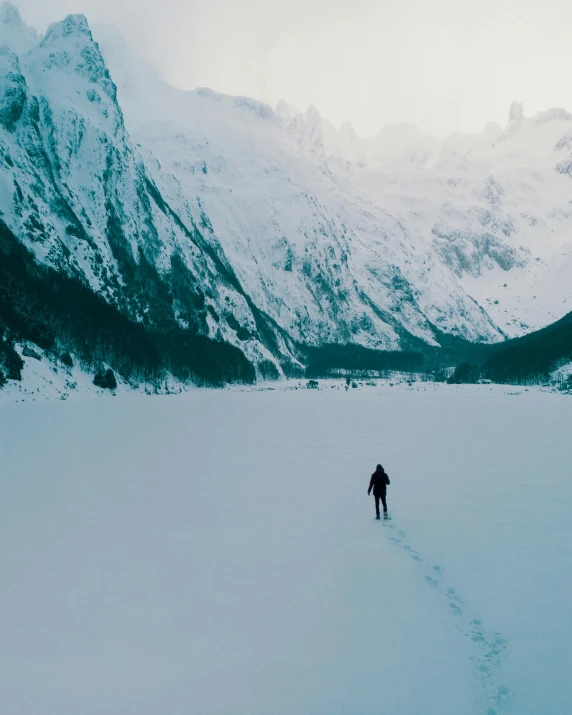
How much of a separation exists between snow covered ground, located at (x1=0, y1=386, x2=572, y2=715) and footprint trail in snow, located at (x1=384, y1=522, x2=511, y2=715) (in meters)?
0.05

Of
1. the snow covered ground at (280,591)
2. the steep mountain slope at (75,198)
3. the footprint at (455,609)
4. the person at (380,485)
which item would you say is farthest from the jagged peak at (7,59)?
the footprint at (455,609)

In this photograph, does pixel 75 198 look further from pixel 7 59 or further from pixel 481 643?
pixel 481 643

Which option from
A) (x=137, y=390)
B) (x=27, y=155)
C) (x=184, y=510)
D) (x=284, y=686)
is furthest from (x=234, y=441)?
(x=27, y=155)

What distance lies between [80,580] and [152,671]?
5067mm

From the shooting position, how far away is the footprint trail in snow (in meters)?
10.3

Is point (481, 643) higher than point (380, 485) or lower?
lower

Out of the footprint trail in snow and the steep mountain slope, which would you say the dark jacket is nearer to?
the footprint trail in snow

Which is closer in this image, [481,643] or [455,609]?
[481,643]

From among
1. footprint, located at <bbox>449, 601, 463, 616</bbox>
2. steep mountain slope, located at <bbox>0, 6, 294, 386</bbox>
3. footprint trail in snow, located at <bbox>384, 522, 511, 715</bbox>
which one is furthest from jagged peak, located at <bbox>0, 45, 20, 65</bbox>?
footprint, located at <bbox>449, 601, 463, 616</bbox>

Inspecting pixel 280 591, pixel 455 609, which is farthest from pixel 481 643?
pixel 280 591

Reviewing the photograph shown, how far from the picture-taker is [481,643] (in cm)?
1215

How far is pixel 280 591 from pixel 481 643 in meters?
5.24

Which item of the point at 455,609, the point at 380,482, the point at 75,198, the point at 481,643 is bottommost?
the point at 481,643

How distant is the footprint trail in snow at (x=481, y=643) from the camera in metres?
10.3
